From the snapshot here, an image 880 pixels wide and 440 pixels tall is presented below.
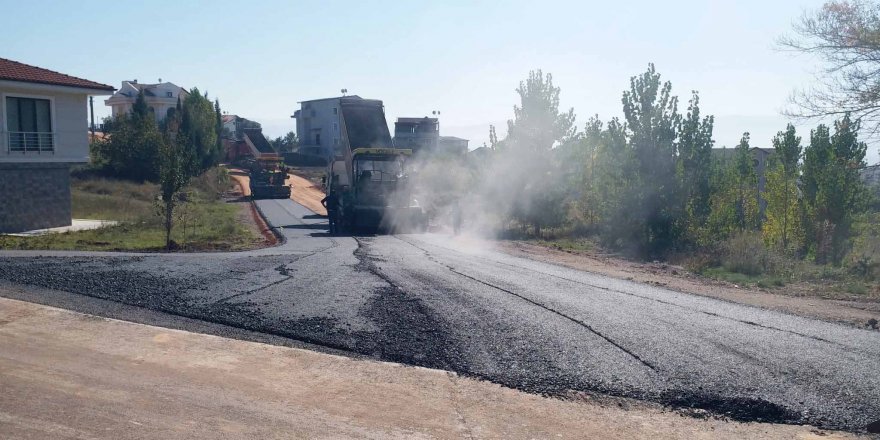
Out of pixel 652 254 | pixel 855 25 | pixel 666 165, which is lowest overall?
pixel 652 254

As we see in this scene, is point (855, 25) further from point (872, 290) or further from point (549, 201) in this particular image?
point (549, 201)

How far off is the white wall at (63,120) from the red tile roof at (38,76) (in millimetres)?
325

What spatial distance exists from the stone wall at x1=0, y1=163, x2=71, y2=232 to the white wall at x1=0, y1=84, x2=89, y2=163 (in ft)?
1.06

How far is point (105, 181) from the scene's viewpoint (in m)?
47.3

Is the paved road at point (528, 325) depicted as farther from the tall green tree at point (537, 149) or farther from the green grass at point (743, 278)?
the tall green tree at point (537, 149)

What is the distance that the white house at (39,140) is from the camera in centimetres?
2594

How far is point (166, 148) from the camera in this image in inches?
879

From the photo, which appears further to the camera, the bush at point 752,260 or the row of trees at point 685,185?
the row of trees at point 685,185

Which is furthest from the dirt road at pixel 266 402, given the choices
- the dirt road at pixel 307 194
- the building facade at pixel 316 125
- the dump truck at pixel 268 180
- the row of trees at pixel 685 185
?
the building facade at pixel 316 125

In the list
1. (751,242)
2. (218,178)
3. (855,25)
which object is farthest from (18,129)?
(218,178)

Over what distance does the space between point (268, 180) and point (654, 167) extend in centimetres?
3271

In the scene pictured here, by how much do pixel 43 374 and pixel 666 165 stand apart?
69.2 feet

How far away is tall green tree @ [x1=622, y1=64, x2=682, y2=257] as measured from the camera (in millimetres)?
24906

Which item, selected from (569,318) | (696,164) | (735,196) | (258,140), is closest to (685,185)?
(696,164)
